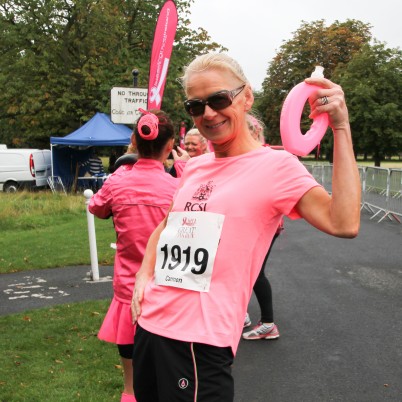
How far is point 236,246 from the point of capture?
73.5 inches

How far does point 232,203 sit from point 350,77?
2981 centimetres

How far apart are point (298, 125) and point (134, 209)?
155 centimetres

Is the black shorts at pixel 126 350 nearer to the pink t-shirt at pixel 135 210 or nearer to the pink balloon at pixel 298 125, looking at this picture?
the pink t-shirt at pixel 135 210

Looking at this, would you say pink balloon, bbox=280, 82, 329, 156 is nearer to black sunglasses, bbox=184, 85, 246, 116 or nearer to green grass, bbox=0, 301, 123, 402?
A: black sunglasses, bbox=184, 85, 246, 116

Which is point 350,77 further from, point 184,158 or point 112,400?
point 112,400

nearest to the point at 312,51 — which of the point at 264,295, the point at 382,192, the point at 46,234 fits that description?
the point at 382,192

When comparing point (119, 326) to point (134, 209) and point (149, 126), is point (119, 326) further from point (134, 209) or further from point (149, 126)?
point (149, 126)

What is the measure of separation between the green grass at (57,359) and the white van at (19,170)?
18.3 metres

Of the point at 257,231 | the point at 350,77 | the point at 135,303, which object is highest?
the point at 350,77

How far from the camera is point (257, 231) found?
6.15 ft

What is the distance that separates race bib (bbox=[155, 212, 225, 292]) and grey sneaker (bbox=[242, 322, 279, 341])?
10.2 ft

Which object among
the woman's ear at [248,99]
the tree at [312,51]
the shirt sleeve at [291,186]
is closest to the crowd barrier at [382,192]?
the woman's ear at [248,99]

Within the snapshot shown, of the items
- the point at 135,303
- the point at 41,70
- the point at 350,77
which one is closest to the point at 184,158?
the point at 135,303

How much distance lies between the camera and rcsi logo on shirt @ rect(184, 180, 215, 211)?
1997mm
